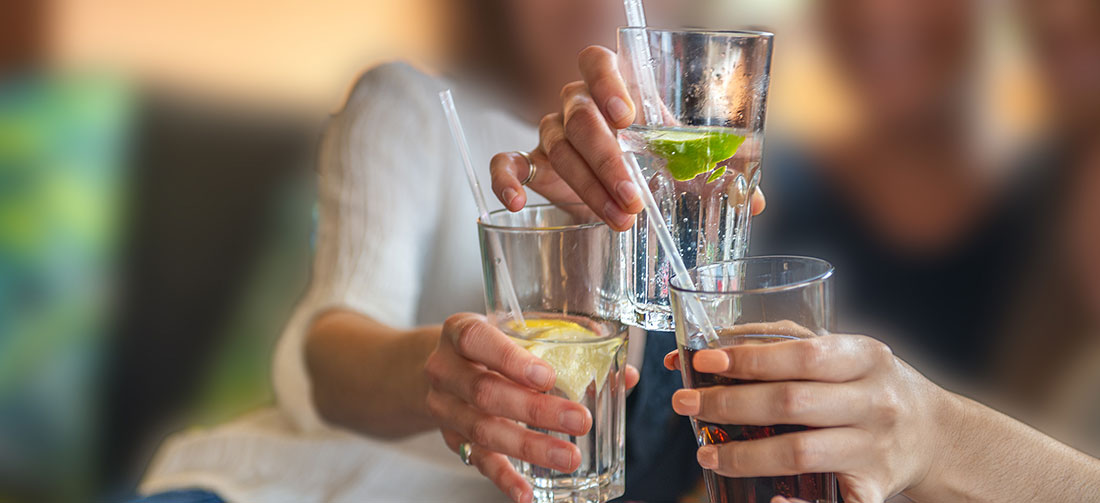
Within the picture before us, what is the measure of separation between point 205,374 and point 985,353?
5.98 feet

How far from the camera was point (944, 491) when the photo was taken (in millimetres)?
594

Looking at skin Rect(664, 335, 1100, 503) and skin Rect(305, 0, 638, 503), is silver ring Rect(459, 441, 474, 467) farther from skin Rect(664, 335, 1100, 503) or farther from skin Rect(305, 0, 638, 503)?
skin Rect(664, 335, 1100, 503)

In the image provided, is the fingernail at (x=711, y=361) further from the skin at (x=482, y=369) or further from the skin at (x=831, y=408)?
the skin at (x=482, y=369)

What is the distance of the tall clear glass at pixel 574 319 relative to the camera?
584mm

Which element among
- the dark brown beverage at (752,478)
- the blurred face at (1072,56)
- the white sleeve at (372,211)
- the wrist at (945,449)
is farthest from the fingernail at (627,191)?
the blurred face at (1072,56)

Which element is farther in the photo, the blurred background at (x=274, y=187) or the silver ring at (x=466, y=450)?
the blurred background at (x=274, y=187)

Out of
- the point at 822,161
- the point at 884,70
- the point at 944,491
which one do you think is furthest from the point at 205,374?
the point at 944,491

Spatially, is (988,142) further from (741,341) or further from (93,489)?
(93,489)

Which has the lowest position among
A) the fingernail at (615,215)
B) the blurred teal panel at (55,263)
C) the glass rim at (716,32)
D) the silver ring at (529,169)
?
Answer: the blurred teal panel at (55,263)

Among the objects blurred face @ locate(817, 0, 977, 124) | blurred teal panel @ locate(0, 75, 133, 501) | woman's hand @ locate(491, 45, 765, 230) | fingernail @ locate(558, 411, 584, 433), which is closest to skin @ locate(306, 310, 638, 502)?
fingernail @ locate(558, 411, 584, 433)

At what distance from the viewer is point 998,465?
0.60 m

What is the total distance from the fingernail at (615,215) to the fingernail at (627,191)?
13 mm

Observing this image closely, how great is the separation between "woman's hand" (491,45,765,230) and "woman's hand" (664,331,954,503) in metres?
0.13

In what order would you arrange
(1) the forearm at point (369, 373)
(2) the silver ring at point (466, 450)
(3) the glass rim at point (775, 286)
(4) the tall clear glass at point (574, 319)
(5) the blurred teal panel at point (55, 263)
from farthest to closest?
(5) the blurred teal panel at point (55, 263)
(1) the forearm at point (369, 373)
(2) the silver ring at point (466, 450)
(4) the tall clear glass at point (574, 319)
(3) the glass rim at point (775, 286)
